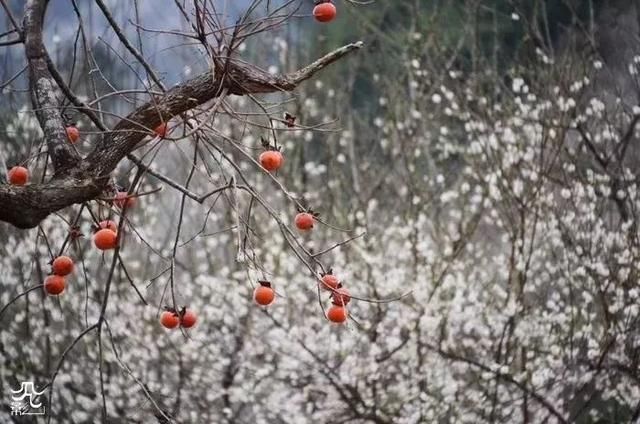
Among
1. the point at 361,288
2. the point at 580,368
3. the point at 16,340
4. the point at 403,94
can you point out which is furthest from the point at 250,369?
the point at 403,94

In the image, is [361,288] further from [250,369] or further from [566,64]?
[566,64]

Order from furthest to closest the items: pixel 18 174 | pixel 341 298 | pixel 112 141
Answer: pixel 18 174 < pixel 112 141 < pixel 341 298

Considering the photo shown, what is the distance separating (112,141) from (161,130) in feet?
0.43

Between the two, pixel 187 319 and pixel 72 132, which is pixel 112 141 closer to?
pixel 72 132

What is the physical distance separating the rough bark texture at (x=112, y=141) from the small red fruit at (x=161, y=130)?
0.5 inches

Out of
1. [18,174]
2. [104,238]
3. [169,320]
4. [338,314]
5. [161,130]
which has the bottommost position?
[338,314]

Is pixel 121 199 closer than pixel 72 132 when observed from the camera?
Yes

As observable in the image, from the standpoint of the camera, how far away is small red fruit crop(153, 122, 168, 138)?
1844 mm

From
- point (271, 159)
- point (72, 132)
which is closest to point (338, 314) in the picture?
point (271, 159)

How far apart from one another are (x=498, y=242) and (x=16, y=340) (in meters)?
3.03

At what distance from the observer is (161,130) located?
1911mm

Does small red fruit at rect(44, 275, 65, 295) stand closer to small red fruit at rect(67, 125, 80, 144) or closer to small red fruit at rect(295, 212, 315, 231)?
small red fruit at rect(67, 125, 80, 144)

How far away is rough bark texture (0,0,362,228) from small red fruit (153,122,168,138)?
0.5 inches

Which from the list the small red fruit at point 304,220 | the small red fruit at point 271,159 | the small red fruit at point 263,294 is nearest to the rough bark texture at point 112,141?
the small red fruit at point 271,159
